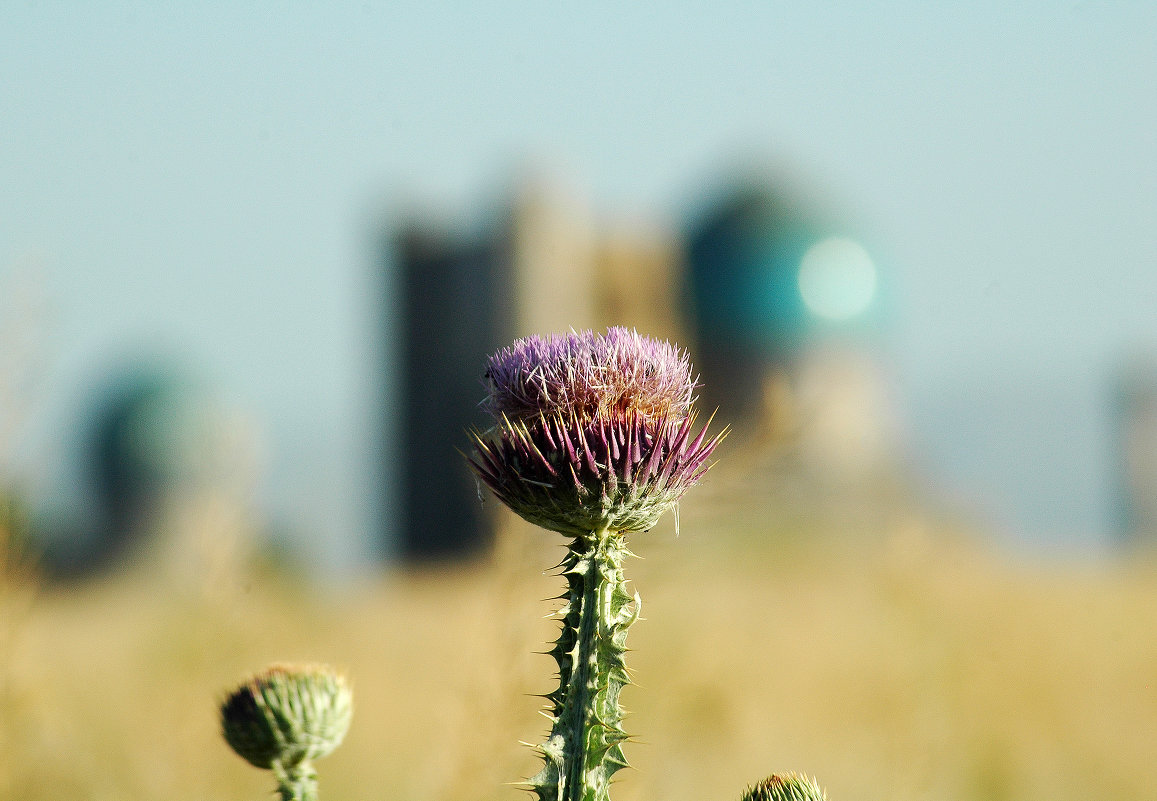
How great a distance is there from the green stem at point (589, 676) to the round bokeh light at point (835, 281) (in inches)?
1250

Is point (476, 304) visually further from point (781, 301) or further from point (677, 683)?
point (677, 683)

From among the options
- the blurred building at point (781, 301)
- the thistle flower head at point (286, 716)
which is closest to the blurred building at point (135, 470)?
the blurred building at point (781, 301)

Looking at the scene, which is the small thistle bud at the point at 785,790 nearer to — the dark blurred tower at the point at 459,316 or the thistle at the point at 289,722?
the thistle at the point at 289,722

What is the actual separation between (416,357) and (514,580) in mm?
34778

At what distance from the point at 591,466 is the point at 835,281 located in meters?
32.3

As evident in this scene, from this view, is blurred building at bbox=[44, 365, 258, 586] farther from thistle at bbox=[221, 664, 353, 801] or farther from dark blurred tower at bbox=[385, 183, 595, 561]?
thistle at bbox=[221, 664, 353, 801]

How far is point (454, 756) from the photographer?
3629mm

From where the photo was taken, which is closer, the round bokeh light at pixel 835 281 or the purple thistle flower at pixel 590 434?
the purple thistle flower at pixel 590 434

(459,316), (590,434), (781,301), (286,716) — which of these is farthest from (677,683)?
(459,316)

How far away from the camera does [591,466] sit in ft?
8.31

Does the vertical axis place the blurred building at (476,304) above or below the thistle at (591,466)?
above

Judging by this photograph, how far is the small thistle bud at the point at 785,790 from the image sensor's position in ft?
8.46

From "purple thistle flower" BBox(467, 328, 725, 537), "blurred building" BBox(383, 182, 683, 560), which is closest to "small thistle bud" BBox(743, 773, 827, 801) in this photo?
"purple thistle flower" BBox(467, 328, 725, 537)

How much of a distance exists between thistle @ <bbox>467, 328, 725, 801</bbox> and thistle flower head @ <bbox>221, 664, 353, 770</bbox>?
67cm
